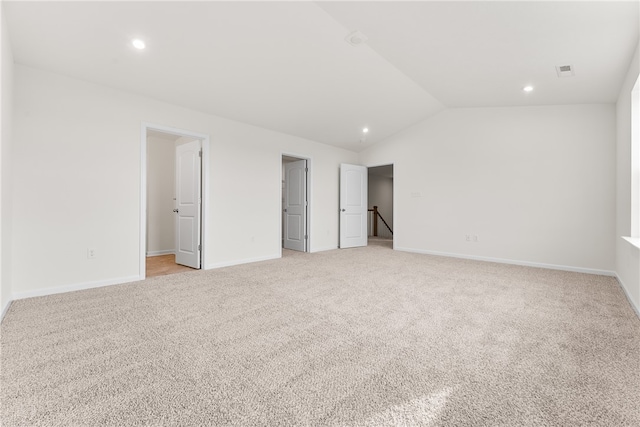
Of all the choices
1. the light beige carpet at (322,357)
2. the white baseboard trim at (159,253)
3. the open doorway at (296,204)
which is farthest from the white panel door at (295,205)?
the light beige carpet at (322,357)

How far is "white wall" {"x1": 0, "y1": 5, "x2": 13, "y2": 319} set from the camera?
234 centimetres

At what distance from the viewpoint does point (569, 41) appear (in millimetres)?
2766

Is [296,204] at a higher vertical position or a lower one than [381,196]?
lower

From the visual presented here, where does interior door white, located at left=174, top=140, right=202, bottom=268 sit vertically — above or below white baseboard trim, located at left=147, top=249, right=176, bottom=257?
above

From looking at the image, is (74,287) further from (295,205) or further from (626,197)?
(626,197)

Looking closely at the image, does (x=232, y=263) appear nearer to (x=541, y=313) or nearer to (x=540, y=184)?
(x=541, y=313)

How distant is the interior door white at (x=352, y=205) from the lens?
671 cm

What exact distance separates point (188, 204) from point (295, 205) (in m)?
2.42

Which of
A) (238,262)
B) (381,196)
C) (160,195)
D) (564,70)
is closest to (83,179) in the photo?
(238,262)

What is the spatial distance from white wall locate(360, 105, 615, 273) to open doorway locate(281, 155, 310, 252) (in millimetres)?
2023

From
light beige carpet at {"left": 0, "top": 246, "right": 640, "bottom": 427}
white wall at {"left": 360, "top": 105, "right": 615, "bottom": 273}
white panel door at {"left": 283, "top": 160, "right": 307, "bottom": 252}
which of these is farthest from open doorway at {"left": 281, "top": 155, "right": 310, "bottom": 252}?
light beige carpet at {"left": 0, "top": 246, "right": 640, "bottom": 427}

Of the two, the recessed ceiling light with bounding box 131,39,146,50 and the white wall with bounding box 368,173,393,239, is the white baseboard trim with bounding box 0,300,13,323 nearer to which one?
the recessed ceiling light with bounding box 131,39,146,50

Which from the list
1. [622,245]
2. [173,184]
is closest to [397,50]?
[622,245]

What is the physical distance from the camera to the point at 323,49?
334 cm
